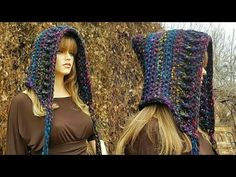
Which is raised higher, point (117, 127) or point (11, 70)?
point (11, 70)

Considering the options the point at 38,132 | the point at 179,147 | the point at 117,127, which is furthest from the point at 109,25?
the point at 179,147

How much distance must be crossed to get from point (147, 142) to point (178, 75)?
13.5 inches

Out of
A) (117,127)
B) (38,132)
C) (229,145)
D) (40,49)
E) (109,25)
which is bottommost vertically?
(229,145)

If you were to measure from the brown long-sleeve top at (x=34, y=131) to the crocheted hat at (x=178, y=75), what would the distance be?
49 centimetres

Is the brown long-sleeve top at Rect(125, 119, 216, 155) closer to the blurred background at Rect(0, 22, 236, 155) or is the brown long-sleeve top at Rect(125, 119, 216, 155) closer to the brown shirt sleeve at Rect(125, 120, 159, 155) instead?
the brown shirt sleeve at Rect(125, 120, 159, 155)

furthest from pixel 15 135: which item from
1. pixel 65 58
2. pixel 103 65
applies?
pixel 103 65

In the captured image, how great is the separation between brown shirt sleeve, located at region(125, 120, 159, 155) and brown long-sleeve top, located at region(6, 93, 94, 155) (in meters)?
0.46

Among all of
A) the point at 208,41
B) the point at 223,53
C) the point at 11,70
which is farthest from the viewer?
the point at 223,53

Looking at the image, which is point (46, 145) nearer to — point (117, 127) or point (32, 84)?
point (32, 84)

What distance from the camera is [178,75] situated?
1880 mm

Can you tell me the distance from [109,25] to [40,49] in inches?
87.7

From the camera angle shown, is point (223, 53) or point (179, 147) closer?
point (179, 147)

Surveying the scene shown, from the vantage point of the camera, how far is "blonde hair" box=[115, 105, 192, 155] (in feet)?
5.90

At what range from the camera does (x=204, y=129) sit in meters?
2.25
